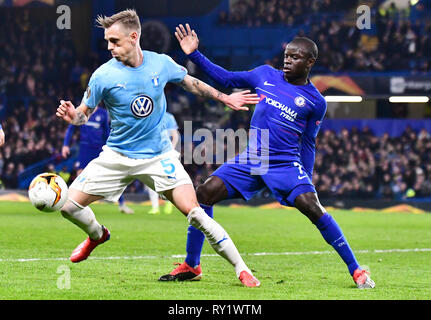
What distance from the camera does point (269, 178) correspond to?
26.8ft

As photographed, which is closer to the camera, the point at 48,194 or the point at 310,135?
the point at 48,194

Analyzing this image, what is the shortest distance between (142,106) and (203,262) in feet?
9.42

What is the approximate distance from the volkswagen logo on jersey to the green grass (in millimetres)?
1553

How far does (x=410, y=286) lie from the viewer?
7.92 meters

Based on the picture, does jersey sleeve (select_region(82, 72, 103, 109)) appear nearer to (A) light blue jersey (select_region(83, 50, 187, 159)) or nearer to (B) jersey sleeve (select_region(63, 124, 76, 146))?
(A) light blue jersey (select_region(83, 50, 187, 159))

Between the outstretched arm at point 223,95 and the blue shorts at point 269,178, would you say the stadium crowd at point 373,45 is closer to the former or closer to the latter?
the blue shorts at point 269,178

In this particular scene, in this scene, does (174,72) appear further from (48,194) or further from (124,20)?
(48,194)

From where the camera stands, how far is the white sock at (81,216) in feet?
25.3

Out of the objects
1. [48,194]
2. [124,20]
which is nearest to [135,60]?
[124,20]

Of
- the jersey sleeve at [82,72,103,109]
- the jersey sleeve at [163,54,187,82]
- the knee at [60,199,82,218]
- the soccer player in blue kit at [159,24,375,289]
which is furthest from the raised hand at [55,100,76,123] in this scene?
the soccer player in blue kit at [159,24,375,289]

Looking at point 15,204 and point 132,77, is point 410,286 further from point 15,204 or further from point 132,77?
point 15,204

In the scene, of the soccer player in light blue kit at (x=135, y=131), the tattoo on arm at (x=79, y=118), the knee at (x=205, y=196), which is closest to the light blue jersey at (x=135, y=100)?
the soccer player in light blue kit at (x=135, y=131)

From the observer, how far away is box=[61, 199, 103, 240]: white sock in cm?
772

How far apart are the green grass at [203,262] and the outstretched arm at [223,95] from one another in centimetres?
169
